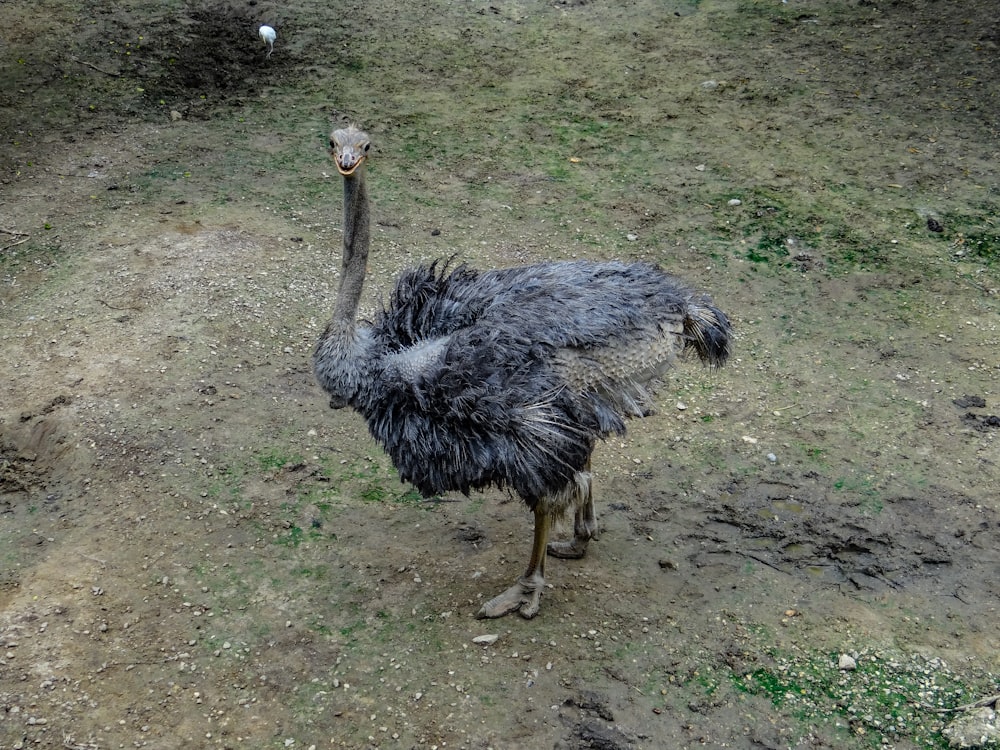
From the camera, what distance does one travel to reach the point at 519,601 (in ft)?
14.5

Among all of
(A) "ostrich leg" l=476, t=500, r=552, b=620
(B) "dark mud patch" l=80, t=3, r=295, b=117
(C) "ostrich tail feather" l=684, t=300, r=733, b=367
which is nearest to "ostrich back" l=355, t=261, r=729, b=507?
(C) "ostrich tail feather" l=684, t=300, r=733, b=367

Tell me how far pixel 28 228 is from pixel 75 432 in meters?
2.43

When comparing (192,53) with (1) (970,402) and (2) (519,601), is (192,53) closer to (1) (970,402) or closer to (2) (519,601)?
(2) (519,601)

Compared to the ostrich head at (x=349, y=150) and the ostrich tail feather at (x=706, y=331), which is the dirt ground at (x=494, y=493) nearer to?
the ostrich tail feather at (x=706, y=331)

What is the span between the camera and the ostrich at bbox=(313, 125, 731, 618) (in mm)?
3887

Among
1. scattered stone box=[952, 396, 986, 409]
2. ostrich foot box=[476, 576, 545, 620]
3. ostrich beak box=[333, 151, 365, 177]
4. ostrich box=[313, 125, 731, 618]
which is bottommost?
ostrich foot box=[476, 576, 545, 620]

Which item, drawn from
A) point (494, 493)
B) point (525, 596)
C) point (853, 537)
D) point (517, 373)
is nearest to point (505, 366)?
point (517, 373)

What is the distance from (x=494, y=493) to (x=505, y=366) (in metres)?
1.43

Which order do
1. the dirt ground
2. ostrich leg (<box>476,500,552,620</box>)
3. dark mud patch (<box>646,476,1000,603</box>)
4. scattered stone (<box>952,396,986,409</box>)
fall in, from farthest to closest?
scattered stone (<box>952,396,986,409</box>)
dark mud patch (<box>646,476,1000,603</box>)
ostrich leg (<box>476,500,552,620</box>)
the dirt ground

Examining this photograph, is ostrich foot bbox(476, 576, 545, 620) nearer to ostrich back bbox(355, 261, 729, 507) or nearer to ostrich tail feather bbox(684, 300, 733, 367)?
ostrich back bbox(355, 261, 729, 507)

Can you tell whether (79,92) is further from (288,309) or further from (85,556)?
(85,556)

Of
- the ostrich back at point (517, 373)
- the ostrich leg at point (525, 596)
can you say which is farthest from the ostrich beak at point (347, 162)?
the ostrich leg at point (525, 596)

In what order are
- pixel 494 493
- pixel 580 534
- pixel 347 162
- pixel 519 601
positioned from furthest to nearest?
pixel 494 493, pixel 580 534, pixel 519 601, pixel 347 162

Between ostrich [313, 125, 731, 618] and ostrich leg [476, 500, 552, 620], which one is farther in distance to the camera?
ostrich leg [476, 500, 552, 620]
